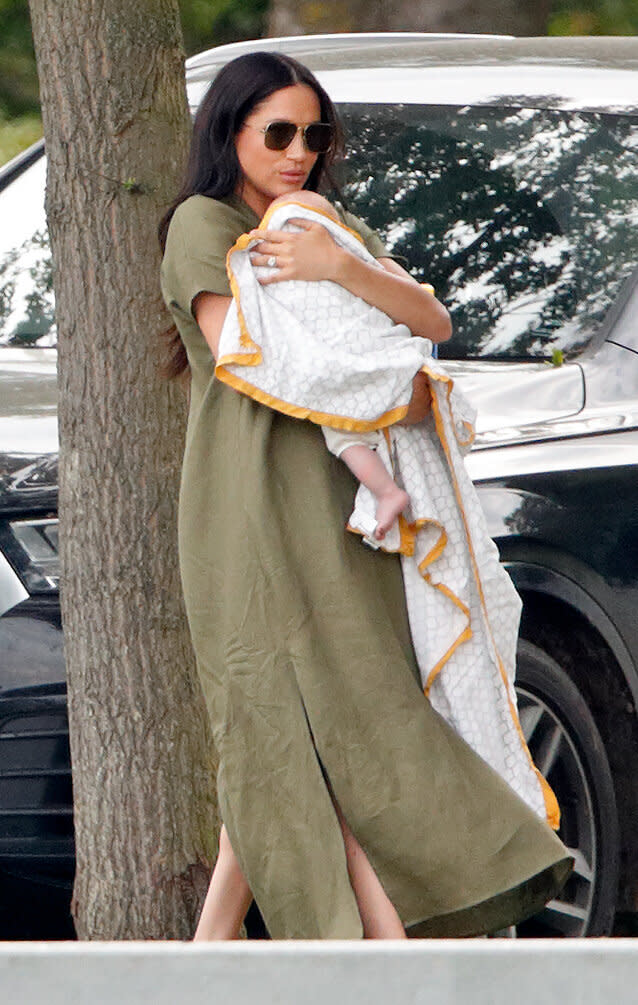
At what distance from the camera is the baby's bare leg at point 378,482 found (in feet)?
9.47

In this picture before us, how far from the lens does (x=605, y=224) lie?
4.18 meters

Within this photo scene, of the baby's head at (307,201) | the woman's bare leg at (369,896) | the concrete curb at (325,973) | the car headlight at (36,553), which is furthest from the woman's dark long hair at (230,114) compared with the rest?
the concrete curb at (325,973)

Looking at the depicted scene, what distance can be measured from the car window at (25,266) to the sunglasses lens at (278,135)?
1.45 m

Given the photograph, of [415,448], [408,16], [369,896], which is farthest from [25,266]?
[408,16]

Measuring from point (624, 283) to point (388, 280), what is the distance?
1.27 m

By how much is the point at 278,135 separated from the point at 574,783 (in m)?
1.52

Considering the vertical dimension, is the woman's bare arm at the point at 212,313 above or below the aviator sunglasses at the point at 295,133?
below

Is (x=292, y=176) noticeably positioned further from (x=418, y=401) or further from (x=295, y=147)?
(x=418, y=401)

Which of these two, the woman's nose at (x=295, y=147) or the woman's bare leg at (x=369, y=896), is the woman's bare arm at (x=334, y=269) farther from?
the woman's bare leg at (x=369, y=896)

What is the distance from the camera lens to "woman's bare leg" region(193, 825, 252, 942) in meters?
3.15

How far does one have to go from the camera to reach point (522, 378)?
152 inches

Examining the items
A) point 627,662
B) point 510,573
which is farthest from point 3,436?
point 627,662

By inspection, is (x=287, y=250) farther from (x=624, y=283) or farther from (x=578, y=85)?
(x=578, y=85)

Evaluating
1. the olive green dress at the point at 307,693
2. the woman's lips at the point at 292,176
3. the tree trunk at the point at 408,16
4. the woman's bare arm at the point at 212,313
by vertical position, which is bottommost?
the olive green dress at the point at 307,693
